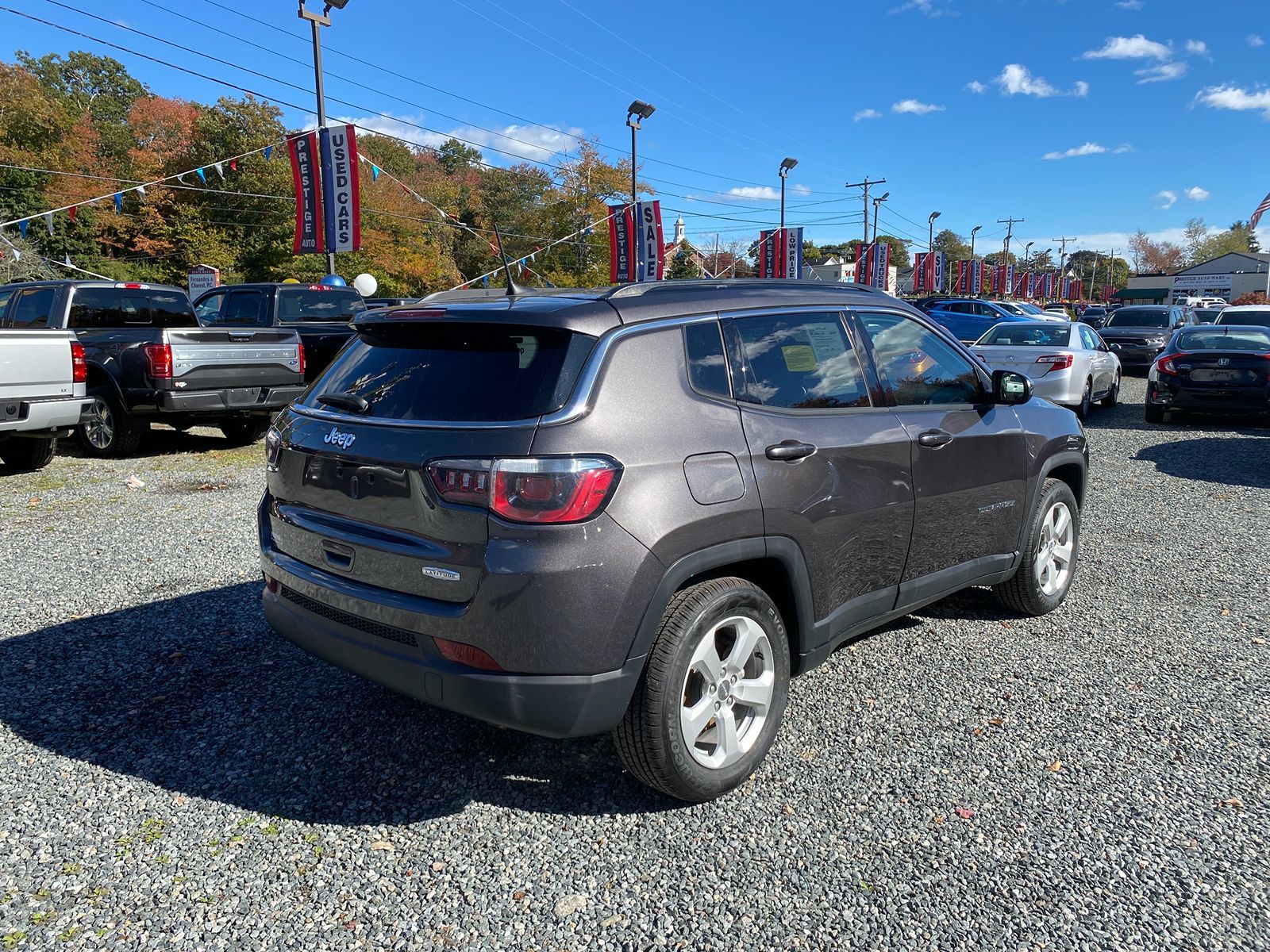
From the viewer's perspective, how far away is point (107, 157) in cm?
5200

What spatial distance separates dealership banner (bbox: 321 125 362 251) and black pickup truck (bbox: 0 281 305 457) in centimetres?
782

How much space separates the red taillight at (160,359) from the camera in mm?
9172

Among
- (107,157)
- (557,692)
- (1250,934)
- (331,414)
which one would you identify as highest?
(107,157)

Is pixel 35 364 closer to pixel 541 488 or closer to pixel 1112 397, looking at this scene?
pixel 541 488

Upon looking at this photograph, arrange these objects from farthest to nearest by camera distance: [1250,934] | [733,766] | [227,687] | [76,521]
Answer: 1. [76,521]
2. [227,687]
3. [733,766]
4. [1250,934]

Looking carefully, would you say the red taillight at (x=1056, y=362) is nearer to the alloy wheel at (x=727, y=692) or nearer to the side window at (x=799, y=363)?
the side window at (x=799, y=363)

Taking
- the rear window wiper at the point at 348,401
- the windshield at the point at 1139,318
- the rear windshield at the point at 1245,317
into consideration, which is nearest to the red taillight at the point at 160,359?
the rear window wiper at the point at 348,401

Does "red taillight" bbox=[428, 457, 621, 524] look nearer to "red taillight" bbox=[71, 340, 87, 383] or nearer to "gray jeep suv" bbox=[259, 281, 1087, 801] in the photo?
"gray jeep suv" bbox=[259, 281, 1087, 801]

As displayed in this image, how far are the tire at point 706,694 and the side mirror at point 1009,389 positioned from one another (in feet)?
6.24

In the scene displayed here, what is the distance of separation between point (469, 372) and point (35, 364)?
7179 mm

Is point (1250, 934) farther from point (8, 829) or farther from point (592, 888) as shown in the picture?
point (8, 829)

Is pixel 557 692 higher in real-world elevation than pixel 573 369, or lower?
lower

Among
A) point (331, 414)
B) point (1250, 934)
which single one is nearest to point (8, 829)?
point (331, 414)

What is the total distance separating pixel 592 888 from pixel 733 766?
2.29ft
